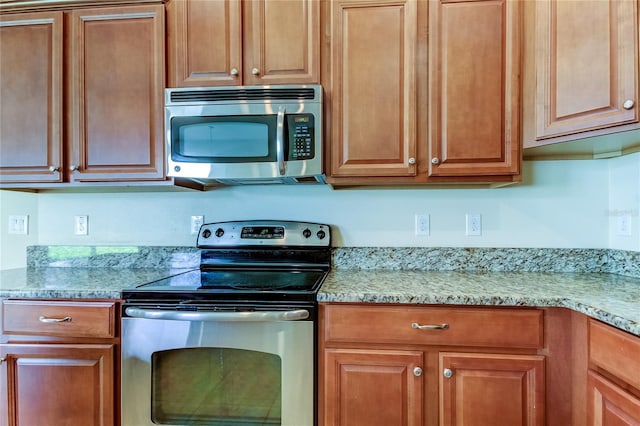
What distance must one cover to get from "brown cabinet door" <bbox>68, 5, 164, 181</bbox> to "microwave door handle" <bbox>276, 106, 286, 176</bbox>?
0.58m

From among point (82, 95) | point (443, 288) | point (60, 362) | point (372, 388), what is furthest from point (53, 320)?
point (443, 288)

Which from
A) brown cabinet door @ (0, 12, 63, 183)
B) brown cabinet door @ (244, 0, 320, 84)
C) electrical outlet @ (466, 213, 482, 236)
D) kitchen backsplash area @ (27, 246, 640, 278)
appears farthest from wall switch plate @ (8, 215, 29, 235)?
electrical outlet @ (466, 213, 482, 236)

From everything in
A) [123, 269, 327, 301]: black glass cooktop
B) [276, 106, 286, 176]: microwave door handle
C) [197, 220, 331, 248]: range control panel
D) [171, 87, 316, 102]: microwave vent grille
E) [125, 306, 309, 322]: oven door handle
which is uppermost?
[171, 87, 316, 102]: microwave vent grille

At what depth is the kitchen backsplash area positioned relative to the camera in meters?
1.73

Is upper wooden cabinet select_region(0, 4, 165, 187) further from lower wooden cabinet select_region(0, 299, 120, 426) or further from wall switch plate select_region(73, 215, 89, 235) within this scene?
lower wooden cabinet select_region(0, 299, 120, 426)

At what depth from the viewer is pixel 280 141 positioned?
1502 mm

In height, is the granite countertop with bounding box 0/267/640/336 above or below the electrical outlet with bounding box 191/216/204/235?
below

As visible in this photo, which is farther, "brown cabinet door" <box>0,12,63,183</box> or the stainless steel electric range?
"brown cabinet door" <box>0,12,63,183</box>

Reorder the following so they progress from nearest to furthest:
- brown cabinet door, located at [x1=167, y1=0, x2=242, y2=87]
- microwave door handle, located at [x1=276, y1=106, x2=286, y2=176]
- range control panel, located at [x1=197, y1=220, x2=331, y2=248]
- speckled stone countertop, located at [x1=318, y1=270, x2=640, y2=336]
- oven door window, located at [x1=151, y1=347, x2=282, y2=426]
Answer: speckled stone countertop, located at [x1=318, y1=270, x2=640, y2=336], oven door window, located at [x1=151, y1=347, x2=282, y2=426], microwave door handle, located at [x1=276, y1=106, x2=286, y2=176], brown cabinet door, located at [x1=167, y1=0, x2=242, y2=87], range control panel, located at [x1=197, y1=220, x2=331, y2=248]

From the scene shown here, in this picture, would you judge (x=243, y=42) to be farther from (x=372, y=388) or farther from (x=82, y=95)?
(x=372, y=388)

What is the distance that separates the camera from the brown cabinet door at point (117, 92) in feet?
5.40

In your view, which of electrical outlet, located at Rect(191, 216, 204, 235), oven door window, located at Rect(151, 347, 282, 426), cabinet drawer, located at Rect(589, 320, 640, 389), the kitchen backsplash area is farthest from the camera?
electrical outlet, located at Rect(191, 216, 204, 235)

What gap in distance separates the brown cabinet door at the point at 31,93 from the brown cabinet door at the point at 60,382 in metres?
0.81

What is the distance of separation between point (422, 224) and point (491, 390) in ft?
2.73
